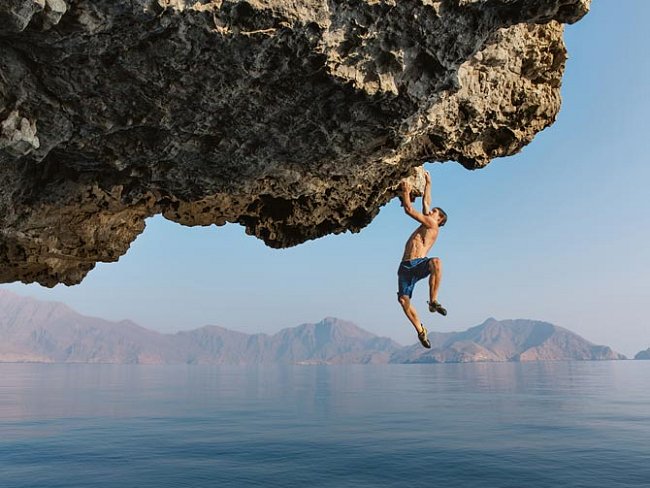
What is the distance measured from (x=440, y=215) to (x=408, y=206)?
702 millimetres

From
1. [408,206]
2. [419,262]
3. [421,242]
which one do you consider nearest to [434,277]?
[419,262]

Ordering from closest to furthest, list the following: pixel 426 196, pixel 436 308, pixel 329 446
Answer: pixel 436 308, pixel 426 196, pixel 329 446

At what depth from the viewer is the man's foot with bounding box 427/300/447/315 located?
9.97 meters

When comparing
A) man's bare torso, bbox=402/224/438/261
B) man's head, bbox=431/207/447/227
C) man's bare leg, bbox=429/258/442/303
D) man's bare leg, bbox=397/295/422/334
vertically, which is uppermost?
man's head, bbox=431/207/447/227

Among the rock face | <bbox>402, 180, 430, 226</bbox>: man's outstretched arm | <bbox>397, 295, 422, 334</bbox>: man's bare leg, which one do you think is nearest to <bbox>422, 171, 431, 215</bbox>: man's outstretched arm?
<bbox>402, 180, 430, 226</bbox>: man's outstretched arm

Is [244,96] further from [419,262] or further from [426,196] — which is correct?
[426,196]

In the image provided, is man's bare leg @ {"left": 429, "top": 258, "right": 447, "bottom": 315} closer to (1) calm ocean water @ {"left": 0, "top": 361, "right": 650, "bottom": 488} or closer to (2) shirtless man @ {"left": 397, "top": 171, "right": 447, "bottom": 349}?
(2) shirtless man @ {"left": 397, "top": 171, "right": 447, "bottom": 349}

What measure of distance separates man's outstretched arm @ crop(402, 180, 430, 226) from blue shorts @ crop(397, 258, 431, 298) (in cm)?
84

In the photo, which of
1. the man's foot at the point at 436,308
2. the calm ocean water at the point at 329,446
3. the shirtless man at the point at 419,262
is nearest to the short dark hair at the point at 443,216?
the shirtless man at the point at 419,262

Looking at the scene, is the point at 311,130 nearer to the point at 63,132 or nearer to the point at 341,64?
the point at 341,64

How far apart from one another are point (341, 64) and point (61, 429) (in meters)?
28.8

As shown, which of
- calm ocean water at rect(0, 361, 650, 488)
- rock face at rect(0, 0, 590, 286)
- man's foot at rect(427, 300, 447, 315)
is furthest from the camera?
calm ocean water at rect(0, 361, 650, 488)

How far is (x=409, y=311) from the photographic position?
1058 cm

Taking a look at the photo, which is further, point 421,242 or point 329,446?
point 329,446
